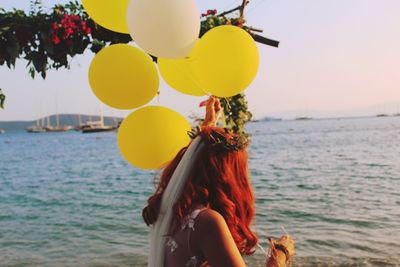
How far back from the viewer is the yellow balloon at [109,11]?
2.65 metres

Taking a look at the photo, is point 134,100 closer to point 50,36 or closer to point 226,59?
point 226,59

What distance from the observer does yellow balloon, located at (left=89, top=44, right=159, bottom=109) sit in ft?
8.44

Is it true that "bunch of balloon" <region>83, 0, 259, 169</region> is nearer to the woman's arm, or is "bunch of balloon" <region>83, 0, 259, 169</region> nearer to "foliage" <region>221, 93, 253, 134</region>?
"foliage" <region>221, 93, 253, 134</region>

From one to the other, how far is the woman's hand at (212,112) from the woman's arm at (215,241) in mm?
707

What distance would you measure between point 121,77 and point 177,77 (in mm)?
380

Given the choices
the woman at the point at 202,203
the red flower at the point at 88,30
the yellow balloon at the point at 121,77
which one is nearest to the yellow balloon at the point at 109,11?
the yellow balloon at the point at 121,77

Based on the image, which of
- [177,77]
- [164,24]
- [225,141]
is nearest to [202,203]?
[225,141]

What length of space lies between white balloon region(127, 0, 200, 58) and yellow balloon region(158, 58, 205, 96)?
12.9 inches

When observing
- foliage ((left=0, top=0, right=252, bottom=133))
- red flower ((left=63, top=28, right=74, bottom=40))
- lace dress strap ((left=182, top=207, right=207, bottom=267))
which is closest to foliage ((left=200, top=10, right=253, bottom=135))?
foliage ((left=0, top=0, right=252, bottom=133))

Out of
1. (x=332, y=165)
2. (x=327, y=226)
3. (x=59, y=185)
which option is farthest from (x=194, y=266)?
(x=332, y=165)

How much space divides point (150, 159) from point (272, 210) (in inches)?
370

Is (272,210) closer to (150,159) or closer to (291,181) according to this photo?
(291,181)

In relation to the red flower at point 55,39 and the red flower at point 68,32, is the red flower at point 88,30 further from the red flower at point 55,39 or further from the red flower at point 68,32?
the red flower at point 55,39

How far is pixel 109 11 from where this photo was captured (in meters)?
2.66
